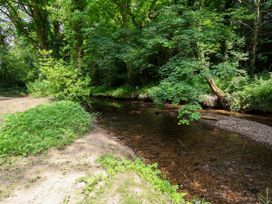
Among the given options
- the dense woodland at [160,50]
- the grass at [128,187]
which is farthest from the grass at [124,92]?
the grass at [128,187]

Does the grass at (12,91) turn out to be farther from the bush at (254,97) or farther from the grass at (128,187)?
the grass at (128,187)

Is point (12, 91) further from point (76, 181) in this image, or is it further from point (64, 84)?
point (76, 181)

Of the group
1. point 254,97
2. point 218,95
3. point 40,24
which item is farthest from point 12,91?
point 254,97

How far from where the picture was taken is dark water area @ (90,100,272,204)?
5.00 m

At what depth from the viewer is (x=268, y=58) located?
50.3 feet

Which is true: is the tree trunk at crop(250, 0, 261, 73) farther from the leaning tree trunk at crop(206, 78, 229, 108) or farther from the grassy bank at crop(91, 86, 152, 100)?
the grassy bank at crop(91, 86, 152, 100)

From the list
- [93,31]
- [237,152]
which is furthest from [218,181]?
[93,31]

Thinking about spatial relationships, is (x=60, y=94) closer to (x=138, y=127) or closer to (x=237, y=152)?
(x=138, y=127)

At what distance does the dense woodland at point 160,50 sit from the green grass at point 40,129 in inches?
116

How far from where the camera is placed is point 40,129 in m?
6.67

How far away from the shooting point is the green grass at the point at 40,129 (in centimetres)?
561

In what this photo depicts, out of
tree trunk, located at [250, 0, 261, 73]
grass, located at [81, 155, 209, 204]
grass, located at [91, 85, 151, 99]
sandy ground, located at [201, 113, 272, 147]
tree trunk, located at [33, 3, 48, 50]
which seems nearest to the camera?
grass, located at [81, 155, 209, 204]

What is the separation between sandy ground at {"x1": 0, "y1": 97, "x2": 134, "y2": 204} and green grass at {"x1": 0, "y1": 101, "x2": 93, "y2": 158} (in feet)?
1.21

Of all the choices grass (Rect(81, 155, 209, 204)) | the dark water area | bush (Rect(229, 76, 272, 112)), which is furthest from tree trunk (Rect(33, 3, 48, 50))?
grass (Rect(81, 155, 209, 204))
